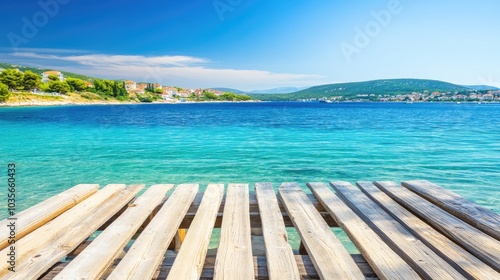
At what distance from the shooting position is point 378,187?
3.70 m

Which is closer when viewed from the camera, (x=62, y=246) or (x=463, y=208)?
(x=62, y=246)

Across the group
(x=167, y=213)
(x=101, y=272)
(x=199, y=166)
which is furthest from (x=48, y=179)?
(x=101, y=272)

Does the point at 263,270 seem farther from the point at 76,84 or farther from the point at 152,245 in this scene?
the point at 76,84

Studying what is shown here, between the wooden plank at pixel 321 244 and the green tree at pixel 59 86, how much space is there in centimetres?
13182

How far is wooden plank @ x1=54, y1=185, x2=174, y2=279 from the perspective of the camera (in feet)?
5.96

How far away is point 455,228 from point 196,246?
2013mm

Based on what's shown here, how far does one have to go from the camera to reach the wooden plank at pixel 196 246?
72.0 inches

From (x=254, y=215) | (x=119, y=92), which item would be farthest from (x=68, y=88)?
(x=254, y=215)

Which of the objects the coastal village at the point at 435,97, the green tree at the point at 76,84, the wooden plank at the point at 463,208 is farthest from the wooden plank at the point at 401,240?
the coastal village at the point at 435,97

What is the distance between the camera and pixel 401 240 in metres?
2.23

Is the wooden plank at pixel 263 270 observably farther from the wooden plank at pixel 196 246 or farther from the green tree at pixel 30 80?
the green tree at pixel 30 80

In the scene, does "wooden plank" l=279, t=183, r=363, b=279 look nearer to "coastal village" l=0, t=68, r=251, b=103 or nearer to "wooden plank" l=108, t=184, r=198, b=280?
"wooden plank" l=108, t=184, r=198, b=280

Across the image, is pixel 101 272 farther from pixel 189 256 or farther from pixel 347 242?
pixel 347 242

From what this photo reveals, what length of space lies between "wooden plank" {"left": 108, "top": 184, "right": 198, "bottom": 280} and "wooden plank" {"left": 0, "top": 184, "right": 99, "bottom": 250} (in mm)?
980
